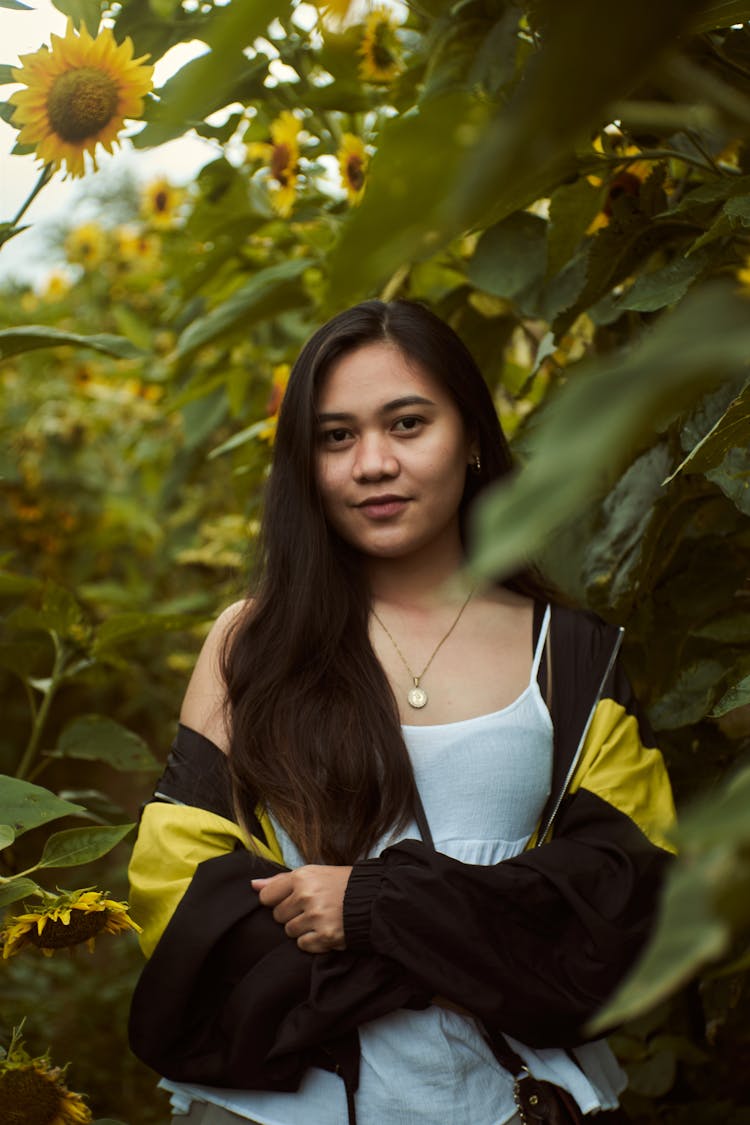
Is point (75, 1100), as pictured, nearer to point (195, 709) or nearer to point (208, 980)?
point (208, 980)

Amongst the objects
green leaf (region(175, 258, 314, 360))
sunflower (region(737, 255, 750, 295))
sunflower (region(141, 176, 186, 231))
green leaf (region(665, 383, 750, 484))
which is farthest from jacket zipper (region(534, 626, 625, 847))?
sunflower (region(141, 176, 186, 231))

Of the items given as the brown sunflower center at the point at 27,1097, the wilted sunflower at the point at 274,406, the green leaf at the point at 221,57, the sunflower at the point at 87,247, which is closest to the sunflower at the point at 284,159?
the wilted sunflower at the point at 274,406

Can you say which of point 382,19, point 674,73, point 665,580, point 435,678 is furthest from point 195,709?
point 674,73

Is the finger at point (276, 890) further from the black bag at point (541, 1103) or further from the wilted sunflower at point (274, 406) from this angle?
the wilted sunflower at point (274, 406)

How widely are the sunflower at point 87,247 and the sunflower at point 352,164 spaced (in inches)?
84.8

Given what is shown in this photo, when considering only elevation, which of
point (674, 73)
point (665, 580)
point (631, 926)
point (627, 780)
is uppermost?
point (674, 73)

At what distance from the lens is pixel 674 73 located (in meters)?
0.28

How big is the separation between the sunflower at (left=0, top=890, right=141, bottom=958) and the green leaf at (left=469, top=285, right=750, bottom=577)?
869 mm

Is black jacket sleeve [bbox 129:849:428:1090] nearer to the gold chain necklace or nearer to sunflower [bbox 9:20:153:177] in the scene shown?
A: the gold chain necklace

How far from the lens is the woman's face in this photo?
1.31 metres

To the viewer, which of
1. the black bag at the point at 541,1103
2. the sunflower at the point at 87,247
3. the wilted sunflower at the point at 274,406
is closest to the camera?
the black bag at the point at 541,1103

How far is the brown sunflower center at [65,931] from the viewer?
3.35 ft

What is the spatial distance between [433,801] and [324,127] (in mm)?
1005

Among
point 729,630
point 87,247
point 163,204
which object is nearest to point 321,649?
point 729,630
